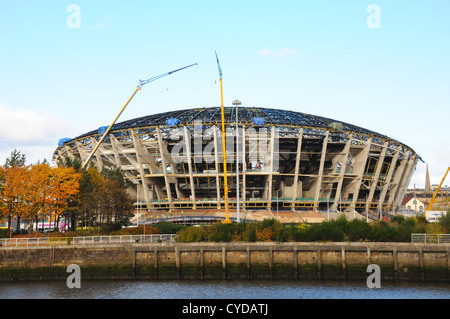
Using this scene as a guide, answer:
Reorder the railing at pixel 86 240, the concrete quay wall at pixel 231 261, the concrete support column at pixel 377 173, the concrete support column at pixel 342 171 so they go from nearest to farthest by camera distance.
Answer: the concrete quay wall at pixel 231 261, the railing at pixel 86 240, the concrete support column at pixel 342 171, the concrete support column at pixel 377 173

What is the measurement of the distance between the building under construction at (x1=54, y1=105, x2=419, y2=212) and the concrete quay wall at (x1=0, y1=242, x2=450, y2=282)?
47107 mm

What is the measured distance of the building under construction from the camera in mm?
107250

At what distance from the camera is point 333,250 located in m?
56.7

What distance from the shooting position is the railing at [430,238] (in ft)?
190

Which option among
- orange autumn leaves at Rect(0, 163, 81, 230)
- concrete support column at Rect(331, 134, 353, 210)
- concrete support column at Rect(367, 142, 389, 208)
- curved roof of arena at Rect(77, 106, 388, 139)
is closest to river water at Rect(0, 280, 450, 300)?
orange autumn leaves at Rect(0, 163, 81, 230)

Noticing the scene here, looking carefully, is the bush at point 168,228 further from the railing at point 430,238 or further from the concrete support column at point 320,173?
the concrete support column at point 320,173

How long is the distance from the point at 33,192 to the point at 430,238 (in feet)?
184

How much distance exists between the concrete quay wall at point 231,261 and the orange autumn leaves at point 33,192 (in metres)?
17.2

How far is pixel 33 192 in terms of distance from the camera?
75812mm

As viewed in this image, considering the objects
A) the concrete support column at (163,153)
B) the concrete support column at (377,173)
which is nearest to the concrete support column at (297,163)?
the concrete support column at (377,173)

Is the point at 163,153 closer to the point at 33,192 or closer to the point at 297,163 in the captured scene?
the point at 297,163

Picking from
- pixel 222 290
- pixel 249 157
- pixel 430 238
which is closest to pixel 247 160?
pixel 249 157

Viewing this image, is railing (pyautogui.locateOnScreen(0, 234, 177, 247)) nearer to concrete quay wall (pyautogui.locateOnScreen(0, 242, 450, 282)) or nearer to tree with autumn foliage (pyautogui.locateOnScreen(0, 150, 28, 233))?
concrete quay wall (pyautogui.locateOnScreen(0, 242, 450, 282))
